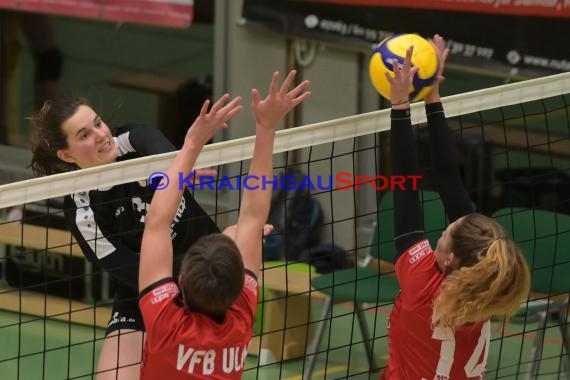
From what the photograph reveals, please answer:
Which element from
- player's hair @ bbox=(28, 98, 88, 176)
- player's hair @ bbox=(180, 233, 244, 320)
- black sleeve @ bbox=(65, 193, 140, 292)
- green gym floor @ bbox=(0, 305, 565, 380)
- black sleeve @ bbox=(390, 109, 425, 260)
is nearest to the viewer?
player's hair @ bbox=(180, 233, 244, 320)

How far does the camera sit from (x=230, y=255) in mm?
3383

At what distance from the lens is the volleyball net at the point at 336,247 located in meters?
4.70

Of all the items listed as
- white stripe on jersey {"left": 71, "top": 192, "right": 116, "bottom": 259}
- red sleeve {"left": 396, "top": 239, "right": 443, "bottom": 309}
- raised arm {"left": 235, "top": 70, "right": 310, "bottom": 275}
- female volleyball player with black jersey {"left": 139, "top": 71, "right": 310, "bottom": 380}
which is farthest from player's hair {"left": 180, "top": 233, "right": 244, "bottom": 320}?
white stripe on jersey {"left": 71, "top": 192, "right": 116, "bottom": 259}

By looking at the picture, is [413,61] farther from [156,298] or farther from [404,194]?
[156,298]

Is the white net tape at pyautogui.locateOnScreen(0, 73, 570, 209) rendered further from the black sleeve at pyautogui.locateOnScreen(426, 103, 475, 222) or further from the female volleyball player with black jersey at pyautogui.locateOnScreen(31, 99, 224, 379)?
the black sleeve at pyautogui.locateOnScreen(426, 103, 475, 222)

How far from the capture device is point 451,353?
379 cm

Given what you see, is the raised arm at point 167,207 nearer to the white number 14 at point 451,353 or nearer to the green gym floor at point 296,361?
the white number 14 at point 451,353

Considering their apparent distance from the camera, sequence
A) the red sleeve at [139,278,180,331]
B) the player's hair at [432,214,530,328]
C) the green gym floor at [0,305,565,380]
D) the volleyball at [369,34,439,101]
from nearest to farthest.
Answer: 1. the red sleeve at [139,278,180,331]
2. the player's hair at [432,214,530,328]
3. the volleyball at [369,34,439,101]
4. the green gym floor at [0,305,565,380]

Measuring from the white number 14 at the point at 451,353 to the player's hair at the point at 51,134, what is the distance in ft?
5.47

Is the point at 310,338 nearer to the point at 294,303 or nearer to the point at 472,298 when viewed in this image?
the point at 294,303

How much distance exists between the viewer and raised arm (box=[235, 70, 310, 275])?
371 cm

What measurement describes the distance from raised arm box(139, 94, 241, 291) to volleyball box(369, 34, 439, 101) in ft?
2.81

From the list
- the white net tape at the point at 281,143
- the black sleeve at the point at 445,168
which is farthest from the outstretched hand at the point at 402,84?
the white net tape at the point at 281,143

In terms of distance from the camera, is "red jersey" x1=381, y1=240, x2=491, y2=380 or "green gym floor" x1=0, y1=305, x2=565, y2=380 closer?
"red jersey" x1=381, y1=240, x2=491, y2=380
